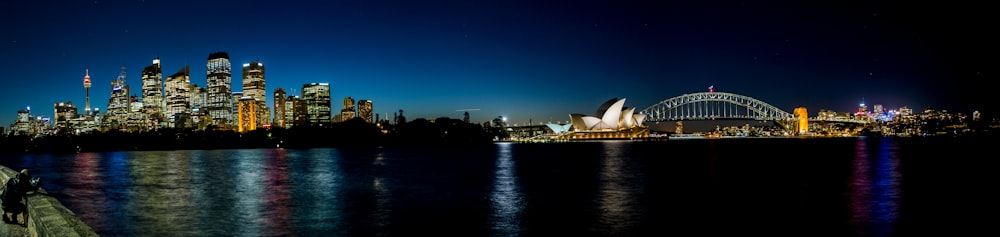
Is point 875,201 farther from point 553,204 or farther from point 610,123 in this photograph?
point 610,123

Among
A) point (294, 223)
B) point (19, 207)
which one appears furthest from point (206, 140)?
point (19, 207)

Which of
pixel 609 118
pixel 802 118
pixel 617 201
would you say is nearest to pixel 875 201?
pixel 617 201

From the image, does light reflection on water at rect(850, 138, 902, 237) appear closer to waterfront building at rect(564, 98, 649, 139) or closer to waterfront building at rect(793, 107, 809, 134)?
waterfront building at rect(564, 98, 649, 139)

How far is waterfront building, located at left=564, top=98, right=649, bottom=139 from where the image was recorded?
155750mm

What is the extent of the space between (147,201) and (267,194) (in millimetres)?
4981

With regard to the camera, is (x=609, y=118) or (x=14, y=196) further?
(x=609, y=118)

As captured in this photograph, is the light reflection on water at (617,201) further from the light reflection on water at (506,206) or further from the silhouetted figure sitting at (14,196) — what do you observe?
the silhouetted figure sitting at (14,196)

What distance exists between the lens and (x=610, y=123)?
15938 centimetres

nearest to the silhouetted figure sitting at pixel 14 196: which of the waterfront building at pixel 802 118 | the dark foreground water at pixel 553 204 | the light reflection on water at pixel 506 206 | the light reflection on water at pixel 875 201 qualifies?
the dark foreground water at pixel 553 204

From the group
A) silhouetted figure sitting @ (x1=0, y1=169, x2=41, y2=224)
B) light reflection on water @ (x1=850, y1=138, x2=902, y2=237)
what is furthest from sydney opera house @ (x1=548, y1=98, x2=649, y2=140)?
silhouetted figure sitting @ (x1=0, y1=169, x2=41, y2=224)

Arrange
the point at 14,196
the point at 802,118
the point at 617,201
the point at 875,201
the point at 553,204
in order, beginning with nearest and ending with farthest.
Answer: the point at 14,196
the point at 553,204
the point at 875,201
the point at 617,201
the point at 802,118

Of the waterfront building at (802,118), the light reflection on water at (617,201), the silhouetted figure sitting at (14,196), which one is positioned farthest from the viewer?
the waterfront building at (802,118)

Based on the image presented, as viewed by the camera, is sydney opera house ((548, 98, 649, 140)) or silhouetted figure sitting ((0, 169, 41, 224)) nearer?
silhouetted figure sitting ((0, 169, 41, 224))

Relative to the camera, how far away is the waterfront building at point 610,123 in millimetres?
155750
